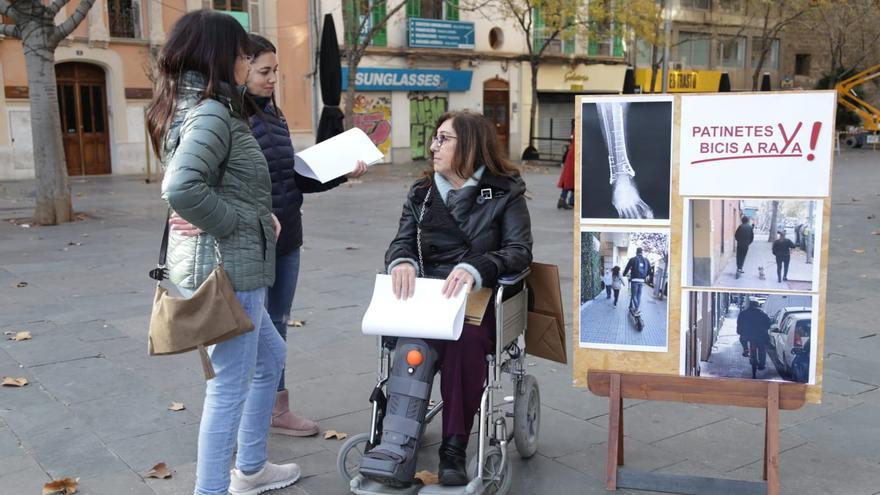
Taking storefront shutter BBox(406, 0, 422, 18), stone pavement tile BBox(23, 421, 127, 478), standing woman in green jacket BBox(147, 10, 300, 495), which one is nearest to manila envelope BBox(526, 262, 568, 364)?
standing woman in green jacket BBox(147, 10, 300, 495)

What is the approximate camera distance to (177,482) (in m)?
3.59

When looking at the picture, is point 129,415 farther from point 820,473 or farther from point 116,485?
point 820,473

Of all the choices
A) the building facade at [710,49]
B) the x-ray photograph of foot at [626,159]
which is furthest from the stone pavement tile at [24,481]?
the building facade at [710,49]

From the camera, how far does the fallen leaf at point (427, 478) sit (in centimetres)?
342

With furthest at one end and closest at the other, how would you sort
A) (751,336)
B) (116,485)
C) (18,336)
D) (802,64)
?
(802,64)
(18,336)
(116,485)
(751,336)

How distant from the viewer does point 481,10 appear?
94.8 ft

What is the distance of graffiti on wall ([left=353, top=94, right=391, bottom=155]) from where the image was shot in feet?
87.9

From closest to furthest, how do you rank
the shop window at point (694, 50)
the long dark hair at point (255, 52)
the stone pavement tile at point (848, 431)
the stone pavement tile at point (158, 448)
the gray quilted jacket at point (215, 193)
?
the gray quilted jacket at point (215, 193) < the long dark hair at point (255, 52) < the stone pavement tile at point (158, 448) < the stone pavement tile at point (848, 431) < the shop window at point (694, 50)

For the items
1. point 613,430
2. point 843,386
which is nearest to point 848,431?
point 843,386

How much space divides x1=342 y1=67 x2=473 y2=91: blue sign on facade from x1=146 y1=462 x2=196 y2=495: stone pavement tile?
23.0 metres

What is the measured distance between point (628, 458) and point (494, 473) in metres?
0.86

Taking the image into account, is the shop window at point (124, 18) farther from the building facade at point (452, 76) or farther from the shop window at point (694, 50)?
the shop window at point (694, 50)

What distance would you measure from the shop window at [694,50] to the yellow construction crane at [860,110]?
663 cm

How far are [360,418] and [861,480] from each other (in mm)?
2336
